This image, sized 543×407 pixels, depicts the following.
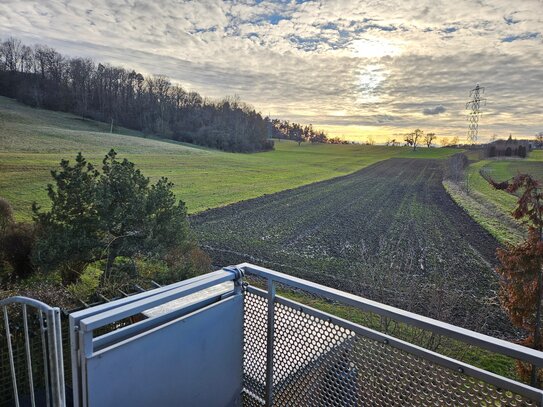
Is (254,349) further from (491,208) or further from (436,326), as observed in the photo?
(491,208)

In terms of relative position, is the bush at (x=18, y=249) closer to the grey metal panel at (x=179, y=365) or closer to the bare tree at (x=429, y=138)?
the grey metal panel at (x=179, y=365)

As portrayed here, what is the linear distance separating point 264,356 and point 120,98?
66.7 m

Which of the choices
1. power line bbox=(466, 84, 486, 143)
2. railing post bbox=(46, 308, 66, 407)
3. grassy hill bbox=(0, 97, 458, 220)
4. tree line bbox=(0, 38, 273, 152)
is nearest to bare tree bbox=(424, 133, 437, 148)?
power line bbox=(466, 84, 486, 143)

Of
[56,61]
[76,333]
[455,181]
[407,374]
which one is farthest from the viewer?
[56,61]

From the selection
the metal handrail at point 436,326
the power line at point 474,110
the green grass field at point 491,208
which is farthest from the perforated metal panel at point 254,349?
the power line at point 474,110

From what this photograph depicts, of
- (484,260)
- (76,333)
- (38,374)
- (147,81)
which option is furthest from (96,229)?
(147,81)

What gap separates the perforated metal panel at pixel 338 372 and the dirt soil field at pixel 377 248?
421 centimetres

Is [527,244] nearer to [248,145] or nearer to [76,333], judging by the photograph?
[76,333]

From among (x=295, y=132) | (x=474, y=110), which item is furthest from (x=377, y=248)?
(x=295, y=132)

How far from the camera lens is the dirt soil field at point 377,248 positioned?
7.65 metres

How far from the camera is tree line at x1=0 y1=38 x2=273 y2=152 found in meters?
51.7

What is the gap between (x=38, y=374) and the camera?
142 inches

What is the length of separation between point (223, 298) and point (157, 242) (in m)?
4.66

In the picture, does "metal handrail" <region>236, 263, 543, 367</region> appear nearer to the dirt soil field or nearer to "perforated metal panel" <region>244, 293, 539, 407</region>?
"perforated metal panel" <region>244, 293, 539, 407</region>
